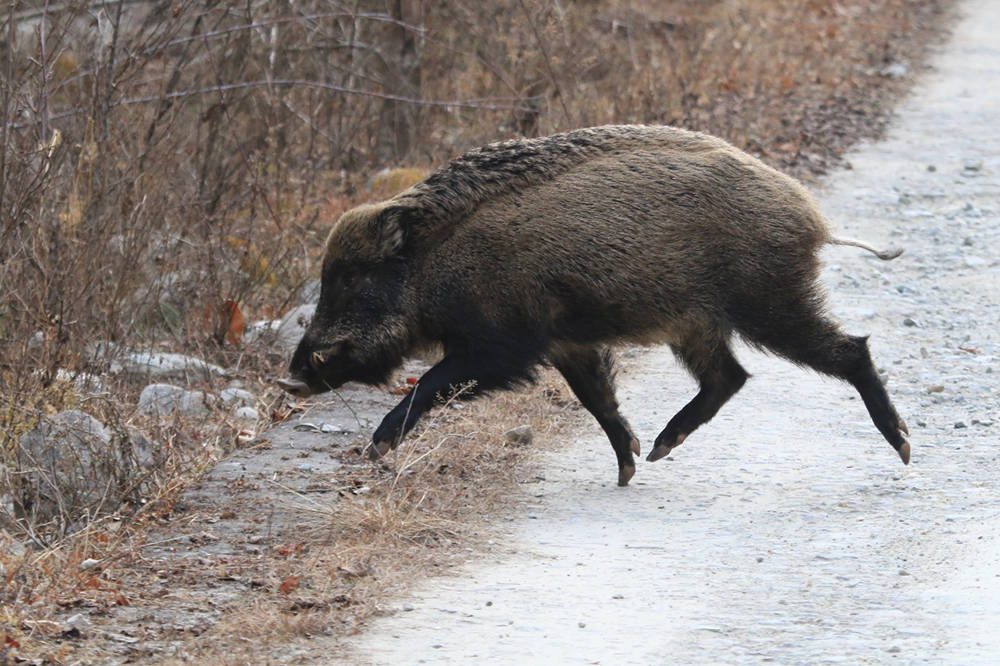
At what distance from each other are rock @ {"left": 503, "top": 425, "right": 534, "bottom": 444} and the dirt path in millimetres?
190

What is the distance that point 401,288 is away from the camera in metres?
6.06

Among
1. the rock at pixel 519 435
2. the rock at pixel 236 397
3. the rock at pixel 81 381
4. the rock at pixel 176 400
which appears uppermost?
A: the rock at pixel 81 381

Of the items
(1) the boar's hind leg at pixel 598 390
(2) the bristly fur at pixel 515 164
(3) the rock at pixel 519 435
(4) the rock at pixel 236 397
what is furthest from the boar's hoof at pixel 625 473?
(4) the rock at pixel 236 397

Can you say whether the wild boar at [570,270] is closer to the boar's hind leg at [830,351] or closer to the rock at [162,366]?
the boar's hind leg at [830,351]

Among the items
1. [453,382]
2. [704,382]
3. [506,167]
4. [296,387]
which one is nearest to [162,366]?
[296,387]

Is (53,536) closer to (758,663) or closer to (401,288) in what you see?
(401,288)

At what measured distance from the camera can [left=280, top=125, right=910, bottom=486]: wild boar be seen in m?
5.93

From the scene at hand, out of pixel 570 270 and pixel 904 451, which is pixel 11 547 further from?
pixel 904 451

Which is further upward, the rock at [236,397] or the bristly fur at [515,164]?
the bristly fur at [515,164]

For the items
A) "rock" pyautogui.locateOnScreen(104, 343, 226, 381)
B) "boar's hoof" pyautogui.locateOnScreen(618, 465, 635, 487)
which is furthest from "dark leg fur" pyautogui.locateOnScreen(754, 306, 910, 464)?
"rock" pyautogui.locateOnScreen(104, 343, 226, 381)

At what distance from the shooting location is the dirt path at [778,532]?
447 cm

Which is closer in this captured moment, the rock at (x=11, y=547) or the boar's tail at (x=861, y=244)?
the rock at (x=11, y=547)

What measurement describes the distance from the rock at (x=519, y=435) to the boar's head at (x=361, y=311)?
0.75 meters

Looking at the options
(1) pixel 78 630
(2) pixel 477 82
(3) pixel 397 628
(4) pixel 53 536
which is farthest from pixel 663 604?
(2) pixel 477 82
